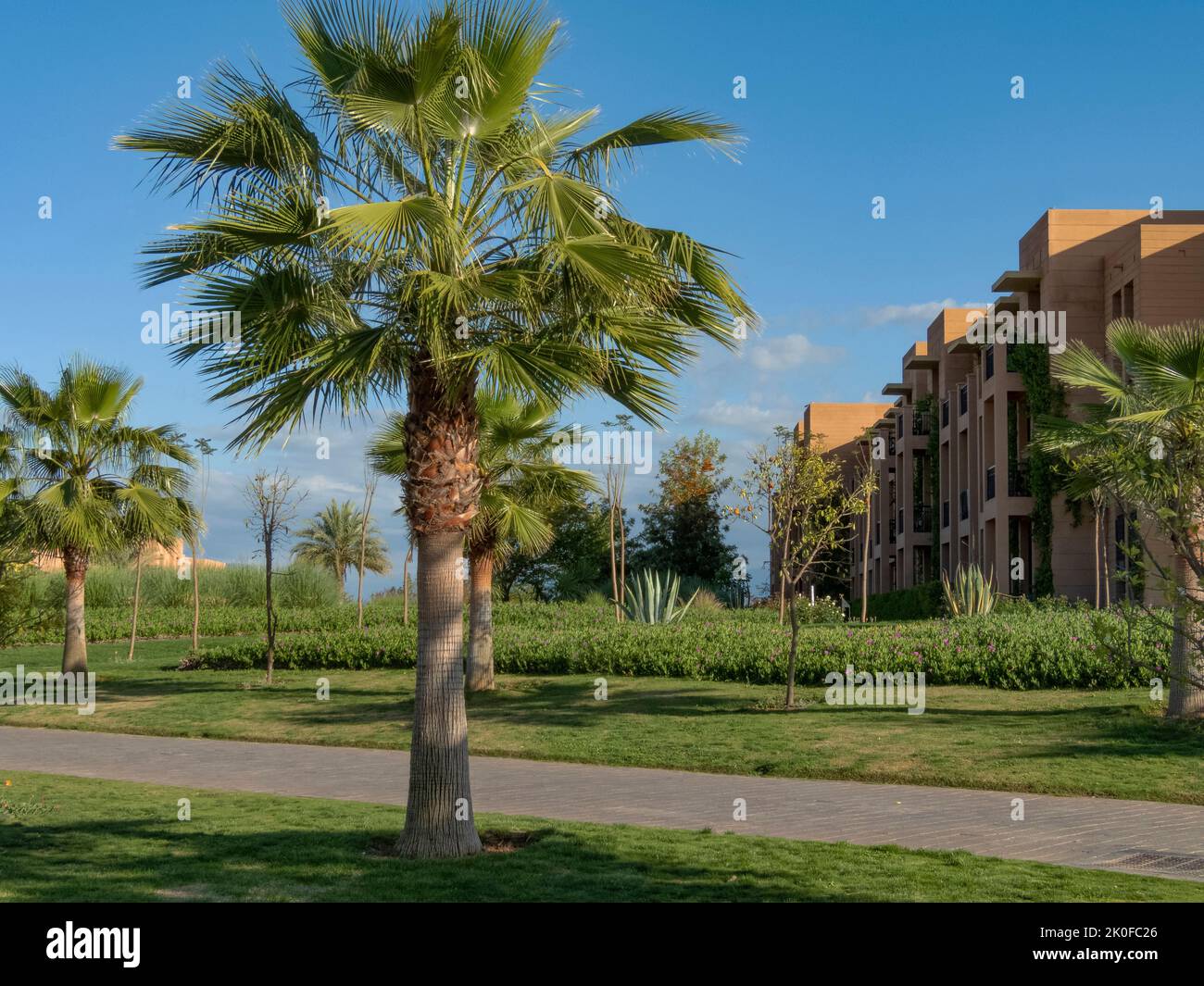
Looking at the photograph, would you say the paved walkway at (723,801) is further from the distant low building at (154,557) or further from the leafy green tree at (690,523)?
the leafy green tree at (690,523)

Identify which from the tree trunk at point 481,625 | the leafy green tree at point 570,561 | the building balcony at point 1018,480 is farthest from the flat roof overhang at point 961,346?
the tree trunk at point 481,625

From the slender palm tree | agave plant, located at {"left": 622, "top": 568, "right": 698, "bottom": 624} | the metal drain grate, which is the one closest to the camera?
the metal drain grate

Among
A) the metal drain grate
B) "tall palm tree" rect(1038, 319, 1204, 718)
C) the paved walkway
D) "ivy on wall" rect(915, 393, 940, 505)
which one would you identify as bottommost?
the paved walkway

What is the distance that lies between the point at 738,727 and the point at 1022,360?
63.3 feet

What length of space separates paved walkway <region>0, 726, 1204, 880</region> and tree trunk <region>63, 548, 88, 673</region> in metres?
5.87

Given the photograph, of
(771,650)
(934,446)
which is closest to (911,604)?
(934,446)

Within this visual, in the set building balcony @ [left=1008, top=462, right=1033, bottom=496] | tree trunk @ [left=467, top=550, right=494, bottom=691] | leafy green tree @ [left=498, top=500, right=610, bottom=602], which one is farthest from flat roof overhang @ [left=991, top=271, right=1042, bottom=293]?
tree trunk @ [left=467, top=550, right=494, bottom=691]

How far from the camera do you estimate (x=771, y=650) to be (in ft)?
65.7

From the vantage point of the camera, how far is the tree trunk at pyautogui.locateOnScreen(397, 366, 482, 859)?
28.7 ft

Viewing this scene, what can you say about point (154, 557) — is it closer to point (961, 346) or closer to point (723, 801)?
point (961, 346)

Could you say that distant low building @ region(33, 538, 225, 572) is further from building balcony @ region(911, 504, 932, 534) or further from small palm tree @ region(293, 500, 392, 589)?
building balcony @ region(911, 504, 932, 534)

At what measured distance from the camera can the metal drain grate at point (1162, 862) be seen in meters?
8.43

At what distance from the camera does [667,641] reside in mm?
21578

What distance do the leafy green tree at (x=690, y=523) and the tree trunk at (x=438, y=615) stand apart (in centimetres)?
3630
